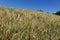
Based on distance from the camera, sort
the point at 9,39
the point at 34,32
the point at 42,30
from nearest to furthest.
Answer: the point at 9,39 < the point at 34,32 < the point at 42,30

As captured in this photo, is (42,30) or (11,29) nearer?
(11,29)

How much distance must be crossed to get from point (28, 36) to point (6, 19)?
105 cm

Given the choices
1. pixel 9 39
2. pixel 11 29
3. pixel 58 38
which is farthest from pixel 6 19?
pixel 58 38

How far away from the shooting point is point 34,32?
5.86m

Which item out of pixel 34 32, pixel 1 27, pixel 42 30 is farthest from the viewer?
pixel 42 30

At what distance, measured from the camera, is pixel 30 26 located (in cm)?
614

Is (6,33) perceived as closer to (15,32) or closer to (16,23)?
(15,32)

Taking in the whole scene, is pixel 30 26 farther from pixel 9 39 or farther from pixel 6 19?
pixel 9 39

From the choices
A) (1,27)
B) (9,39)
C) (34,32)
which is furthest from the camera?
(34,32)

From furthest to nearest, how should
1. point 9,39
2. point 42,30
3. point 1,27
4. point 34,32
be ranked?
point 42,30, point 34,32, point 1,27, point 9,39

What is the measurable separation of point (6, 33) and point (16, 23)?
0.95 meters

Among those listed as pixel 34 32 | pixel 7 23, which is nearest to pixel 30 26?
pixel 34 32

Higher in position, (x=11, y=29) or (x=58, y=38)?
(x=11, y=29)

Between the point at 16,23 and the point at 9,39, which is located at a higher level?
the point at 16,23
